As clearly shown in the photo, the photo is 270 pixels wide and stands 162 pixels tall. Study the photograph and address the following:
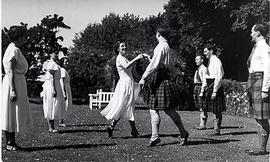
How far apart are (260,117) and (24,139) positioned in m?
3.30

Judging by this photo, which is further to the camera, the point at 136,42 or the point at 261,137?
the point at 136,42

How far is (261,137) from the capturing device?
15.8ft

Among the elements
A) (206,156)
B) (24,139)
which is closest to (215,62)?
(206,156)

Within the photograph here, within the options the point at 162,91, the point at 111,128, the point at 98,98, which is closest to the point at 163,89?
the point at 162,91

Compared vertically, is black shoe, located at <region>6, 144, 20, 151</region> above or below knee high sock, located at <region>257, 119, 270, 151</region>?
below

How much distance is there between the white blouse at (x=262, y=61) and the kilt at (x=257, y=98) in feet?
0.27

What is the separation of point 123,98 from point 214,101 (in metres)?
1.66

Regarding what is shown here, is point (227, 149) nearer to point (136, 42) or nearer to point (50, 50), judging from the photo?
point (136, 42)

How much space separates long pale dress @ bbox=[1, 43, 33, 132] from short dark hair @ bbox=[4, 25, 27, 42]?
0.10m

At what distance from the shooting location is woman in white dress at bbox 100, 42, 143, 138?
6.24m

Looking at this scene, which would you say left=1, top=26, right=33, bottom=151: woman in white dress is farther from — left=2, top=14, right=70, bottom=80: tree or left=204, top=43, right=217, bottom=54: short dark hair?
left=204, top=43, right=217, bottom=54: short dark hair

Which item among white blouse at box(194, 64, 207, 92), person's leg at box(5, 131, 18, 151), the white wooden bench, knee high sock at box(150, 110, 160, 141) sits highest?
white blouse at box(194, 64, 207, 92)

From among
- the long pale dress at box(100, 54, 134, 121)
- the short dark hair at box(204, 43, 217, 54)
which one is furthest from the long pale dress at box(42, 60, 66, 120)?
the short dark hair at box(204, 43, 217, 54)

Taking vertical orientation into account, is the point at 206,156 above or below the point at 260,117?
below
